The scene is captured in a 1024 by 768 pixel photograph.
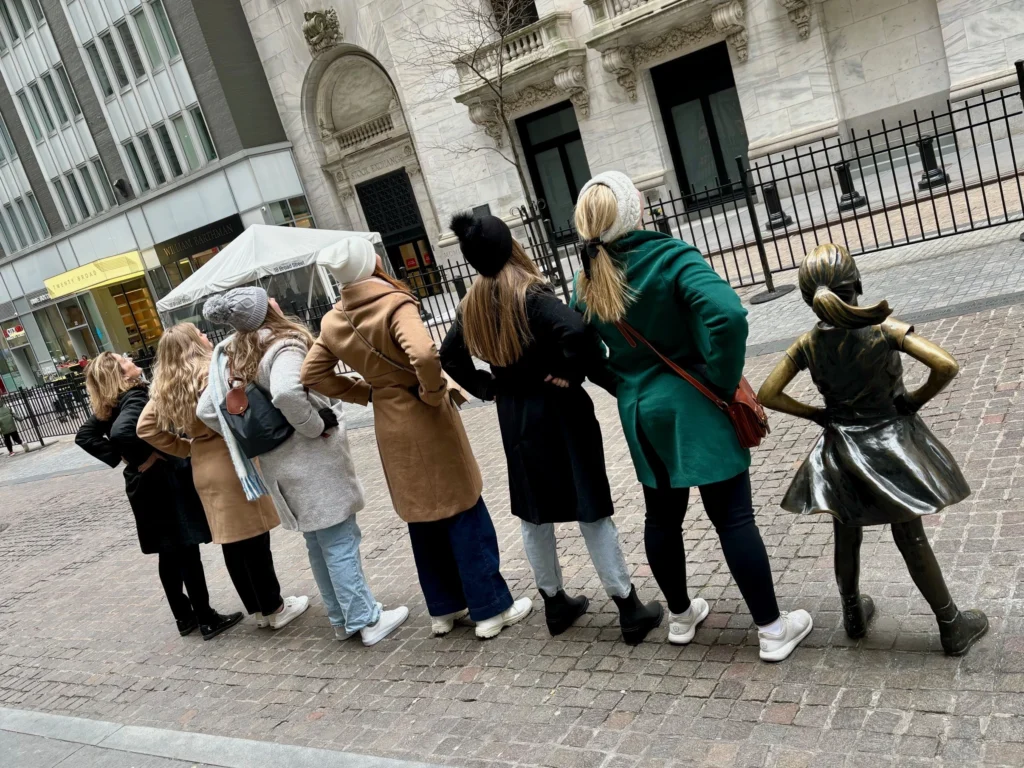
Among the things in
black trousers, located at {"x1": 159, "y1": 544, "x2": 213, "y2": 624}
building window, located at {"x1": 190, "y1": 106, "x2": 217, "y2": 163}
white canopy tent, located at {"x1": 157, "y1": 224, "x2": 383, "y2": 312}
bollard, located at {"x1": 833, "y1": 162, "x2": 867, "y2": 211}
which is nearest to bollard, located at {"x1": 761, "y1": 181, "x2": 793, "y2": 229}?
bollard, located at {"x1": 833, "y1": 162, "x2": 867, "y2": 211}

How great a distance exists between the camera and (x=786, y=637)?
3.29 m

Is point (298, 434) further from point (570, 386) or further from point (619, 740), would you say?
point (619, 740)

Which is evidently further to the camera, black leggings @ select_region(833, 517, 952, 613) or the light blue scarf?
the light blue scarf

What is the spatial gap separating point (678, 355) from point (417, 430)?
56.5 inches

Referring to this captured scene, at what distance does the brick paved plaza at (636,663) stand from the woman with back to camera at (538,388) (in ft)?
1.65

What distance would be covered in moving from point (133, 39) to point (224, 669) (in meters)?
28.4

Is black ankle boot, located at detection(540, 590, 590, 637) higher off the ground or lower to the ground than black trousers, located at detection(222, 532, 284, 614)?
lower

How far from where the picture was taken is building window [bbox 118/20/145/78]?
28.1 meters

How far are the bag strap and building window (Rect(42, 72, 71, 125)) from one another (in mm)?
34388

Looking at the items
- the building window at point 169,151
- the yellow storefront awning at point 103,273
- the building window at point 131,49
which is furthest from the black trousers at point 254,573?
the yellow storefront awning at point 103,273

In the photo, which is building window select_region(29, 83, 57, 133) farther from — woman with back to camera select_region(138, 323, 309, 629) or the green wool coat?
the green wool coat

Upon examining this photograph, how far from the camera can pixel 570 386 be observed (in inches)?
141

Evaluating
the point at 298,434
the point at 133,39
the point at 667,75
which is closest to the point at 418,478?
the point at 298,434

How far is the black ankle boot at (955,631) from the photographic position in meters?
2.94
